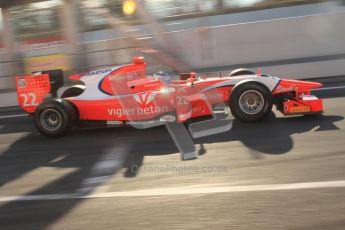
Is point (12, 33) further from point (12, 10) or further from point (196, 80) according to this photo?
point (196, 80)

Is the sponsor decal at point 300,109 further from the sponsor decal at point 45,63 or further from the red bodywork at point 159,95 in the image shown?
the sponsor decal at point 45,63

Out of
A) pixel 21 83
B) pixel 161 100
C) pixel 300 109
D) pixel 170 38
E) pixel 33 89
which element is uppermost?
pixel 170 38

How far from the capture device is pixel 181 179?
4.49 metres

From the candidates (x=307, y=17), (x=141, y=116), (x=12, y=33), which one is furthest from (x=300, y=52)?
(x=12, y=33)

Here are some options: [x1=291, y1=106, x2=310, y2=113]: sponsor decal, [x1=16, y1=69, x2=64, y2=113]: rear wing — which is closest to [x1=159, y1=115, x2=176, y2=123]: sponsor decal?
[x1=291, y1=106, x2=310, y2=113]: sponsor decal

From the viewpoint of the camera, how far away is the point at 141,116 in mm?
6402

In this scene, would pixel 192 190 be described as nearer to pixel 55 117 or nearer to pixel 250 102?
pixel 250 102

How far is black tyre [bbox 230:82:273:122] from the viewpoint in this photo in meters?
6.17

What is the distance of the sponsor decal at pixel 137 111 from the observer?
6332 millimetres

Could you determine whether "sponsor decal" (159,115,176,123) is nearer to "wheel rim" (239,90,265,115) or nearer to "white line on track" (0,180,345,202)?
"wheel rim" (239,90,265,115)

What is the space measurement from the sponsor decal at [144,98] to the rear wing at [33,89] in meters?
1.56

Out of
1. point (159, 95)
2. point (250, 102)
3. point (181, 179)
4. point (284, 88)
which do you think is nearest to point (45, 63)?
A: point (159, 95)

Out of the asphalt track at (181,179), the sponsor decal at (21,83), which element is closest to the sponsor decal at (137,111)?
the asphalt track at (181,179)

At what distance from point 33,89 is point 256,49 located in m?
5.65
